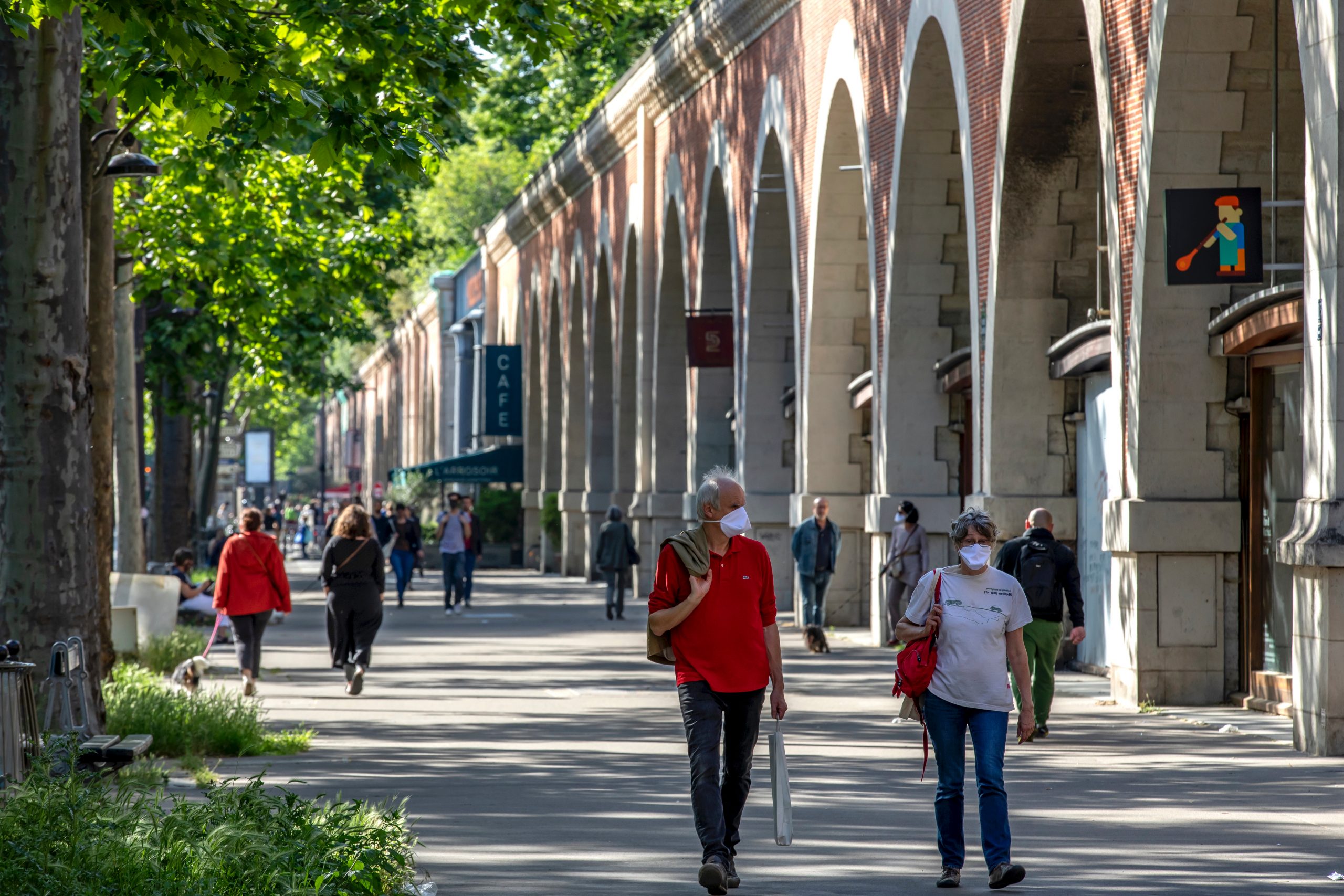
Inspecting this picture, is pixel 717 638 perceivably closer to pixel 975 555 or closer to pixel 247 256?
pixel 975 555

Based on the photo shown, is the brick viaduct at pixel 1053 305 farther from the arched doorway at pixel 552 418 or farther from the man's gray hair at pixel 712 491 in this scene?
the arched doorway at pixel 552 418

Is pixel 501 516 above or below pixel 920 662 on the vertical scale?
above

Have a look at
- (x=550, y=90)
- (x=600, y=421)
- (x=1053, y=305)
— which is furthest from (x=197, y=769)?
(x=550, y=90)

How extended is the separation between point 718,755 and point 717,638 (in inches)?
19.1

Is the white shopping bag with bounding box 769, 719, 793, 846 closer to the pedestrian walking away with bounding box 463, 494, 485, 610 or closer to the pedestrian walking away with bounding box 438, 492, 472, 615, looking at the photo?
the pedestrian walking away with bounding box 438, 492, 472, 615

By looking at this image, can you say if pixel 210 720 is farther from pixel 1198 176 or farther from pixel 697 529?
pixel 1198 176

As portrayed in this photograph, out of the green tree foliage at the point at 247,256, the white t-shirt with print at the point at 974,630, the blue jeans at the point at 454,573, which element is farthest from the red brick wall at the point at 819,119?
the white t-shirt with print at the point at 974,630

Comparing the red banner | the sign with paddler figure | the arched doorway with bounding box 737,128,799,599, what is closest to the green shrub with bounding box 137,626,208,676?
the arched doorway with bounding box 737,128,799,599

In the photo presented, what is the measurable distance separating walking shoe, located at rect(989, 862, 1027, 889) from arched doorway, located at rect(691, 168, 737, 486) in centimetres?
2368

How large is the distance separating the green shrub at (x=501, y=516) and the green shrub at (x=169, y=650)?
34111 mm

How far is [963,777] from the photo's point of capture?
8023 millimetres

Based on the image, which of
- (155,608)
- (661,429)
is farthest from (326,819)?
(661,429)

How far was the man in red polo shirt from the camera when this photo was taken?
7965mm

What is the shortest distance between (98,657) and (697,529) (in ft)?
17.6
